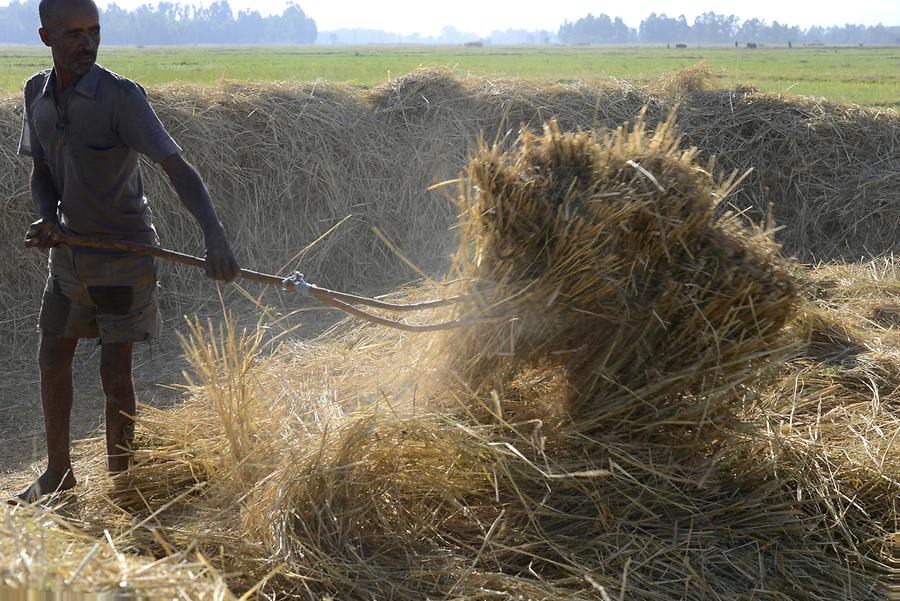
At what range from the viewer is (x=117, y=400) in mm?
2896

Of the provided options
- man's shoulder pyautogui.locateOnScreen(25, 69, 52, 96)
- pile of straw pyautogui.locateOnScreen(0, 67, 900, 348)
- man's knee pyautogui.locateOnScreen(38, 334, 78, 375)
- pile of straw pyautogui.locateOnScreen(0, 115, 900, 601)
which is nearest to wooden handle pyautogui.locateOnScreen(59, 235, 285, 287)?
pile of straw pyautogui.locateOnScreen(0, 115, 900, 601)

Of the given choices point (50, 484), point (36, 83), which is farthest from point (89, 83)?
point (50, 484)

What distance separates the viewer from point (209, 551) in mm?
2428

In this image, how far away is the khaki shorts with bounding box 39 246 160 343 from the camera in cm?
278

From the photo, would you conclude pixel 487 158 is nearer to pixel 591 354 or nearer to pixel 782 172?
pixel 591 354

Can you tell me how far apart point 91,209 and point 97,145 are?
8.2 inches

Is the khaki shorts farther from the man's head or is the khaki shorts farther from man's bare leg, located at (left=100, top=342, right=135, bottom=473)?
the man's head

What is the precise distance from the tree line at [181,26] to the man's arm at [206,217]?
10654 centimetres

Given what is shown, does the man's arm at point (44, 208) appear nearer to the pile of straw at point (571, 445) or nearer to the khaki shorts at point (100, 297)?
the khaki shorts at point (100, 297)

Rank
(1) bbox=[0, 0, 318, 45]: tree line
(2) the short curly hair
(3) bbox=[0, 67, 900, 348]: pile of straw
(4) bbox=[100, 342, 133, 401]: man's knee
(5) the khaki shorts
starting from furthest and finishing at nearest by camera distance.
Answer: (1) bbox=[0, 0, 318, 45]: tree line → (3) bbox=[0, 67, 900, 348]: pile of straw → (4) bbox=[100, 342, 133, 401]: man's knee → (5) the khaki shorts → (2) the short curly hair

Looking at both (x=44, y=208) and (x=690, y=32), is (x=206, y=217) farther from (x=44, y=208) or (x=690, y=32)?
(x=690, y=32)

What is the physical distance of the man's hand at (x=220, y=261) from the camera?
97.6 inches

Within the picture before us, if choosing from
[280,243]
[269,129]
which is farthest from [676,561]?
[269,129]

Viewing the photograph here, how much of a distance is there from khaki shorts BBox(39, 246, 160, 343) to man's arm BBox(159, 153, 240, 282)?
14.0 inches
